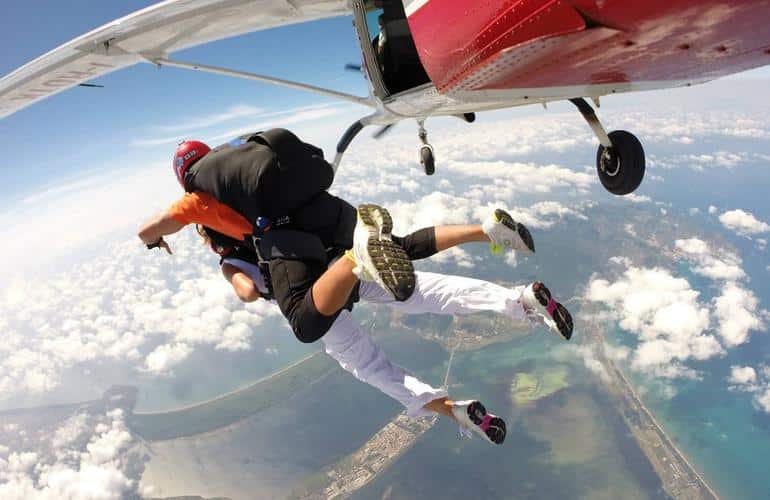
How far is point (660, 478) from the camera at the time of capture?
5072 centimetres

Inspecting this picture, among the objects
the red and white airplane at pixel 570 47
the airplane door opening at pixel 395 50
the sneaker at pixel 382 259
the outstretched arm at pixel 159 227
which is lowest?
the sneaker at pixel 382 259

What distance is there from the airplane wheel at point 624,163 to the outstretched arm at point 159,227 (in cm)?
403

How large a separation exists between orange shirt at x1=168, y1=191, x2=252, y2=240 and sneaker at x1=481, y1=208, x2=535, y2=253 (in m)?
1.75

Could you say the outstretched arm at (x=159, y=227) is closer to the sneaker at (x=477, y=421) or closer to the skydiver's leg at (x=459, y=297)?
the skydiver's leg at (x=459, y=297)

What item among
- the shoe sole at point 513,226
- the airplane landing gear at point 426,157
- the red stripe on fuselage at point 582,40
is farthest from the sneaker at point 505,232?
the airplane landing gear at point 426,157

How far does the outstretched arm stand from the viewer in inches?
109

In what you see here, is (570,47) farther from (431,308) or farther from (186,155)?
(186,155)

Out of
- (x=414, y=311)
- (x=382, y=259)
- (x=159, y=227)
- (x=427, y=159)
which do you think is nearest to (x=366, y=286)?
(x=414, y=311)

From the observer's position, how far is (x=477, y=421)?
9.96 ft

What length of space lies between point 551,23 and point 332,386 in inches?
3630

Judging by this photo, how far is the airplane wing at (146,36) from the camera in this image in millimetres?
4504

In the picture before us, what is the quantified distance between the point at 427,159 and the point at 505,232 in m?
7.51

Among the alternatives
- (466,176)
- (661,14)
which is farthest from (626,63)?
(466,176)

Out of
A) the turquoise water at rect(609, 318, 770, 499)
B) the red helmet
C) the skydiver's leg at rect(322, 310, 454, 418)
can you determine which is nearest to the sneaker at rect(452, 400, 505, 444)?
the skydiver's leg at rect(322, 310, 454, 418)
